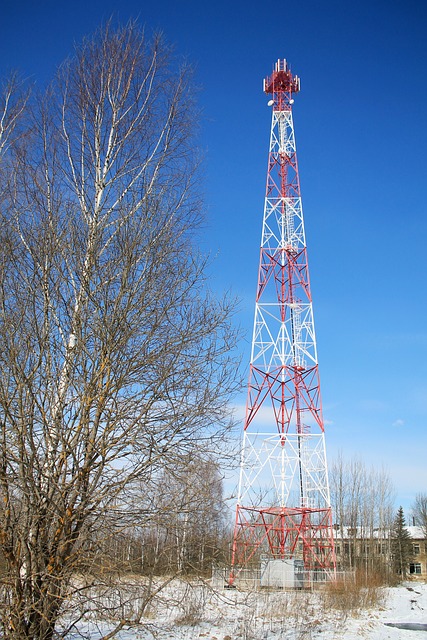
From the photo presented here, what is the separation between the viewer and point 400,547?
151 ft

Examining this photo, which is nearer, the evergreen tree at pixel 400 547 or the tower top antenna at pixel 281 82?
the tower top antenna at pixel 281 82

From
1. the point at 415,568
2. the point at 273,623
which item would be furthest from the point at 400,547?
the point at 273,623

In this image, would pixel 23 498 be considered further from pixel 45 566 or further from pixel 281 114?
pixel 281 114

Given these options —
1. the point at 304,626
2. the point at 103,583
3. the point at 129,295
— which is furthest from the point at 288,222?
the point at 103,583

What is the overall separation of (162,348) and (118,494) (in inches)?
53.0

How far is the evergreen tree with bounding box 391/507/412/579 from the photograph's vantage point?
45406mm

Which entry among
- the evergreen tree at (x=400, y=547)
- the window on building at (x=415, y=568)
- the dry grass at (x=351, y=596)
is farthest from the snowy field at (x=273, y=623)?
the window on building at (x=415, y=568)

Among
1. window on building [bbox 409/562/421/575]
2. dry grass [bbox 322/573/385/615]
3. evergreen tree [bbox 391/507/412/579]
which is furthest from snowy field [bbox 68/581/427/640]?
window on building [bbox 409/562/421/575]

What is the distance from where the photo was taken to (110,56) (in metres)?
6.74

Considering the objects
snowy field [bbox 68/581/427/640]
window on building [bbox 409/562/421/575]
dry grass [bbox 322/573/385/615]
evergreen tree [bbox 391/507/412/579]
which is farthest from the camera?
window on building [bbox 409/562/421/575]

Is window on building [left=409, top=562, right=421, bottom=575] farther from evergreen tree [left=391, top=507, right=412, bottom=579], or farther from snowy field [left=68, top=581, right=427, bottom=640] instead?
snowy field [left=68, top=581, right=427, bottom=640]

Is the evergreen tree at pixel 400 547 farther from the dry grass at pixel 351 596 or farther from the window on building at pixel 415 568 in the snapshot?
the dry grass at pixel 351 596

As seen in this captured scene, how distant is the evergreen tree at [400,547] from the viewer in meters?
45.4

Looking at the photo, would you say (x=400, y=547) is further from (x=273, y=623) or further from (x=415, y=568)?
(x=273, y=623)
